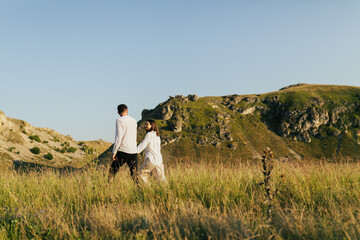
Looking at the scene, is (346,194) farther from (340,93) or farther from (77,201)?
(340,93)

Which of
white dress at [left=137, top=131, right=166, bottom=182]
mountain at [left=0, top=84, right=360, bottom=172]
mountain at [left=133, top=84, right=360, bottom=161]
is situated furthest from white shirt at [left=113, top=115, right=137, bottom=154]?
mountain at [left=133, top=84, right=360, bottom=161]

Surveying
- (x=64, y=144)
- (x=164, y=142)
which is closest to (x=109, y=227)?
(x=64, y=144)

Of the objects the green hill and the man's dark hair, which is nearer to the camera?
the man's dark hair

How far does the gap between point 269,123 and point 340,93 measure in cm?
4719

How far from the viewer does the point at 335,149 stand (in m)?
119

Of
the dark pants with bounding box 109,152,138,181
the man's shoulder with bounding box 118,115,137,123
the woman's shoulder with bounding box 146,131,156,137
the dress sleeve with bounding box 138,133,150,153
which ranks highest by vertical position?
the man's shoulder with bounding box 118,115,137,123

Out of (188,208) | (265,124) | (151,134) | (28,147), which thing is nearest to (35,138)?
(28,147)

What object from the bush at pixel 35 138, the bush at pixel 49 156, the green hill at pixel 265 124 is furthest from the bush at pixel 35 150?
the green hill at pixel 265 124

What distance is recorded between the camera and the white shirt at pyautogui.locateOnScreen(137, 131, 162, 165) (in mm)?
6723

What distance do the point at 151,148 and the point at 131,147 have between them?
1.91 ft

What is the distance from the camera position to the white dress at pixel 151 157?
6.50m

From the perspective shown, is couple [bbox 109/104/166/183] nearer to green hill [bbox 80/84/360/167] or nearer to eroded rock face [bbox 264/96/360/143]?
green hill [bbox 80/84/360/167]

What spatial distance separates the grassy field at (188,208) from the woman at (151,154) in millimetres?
530

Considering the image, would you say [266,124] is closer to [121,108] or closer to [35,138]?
[35,138]
